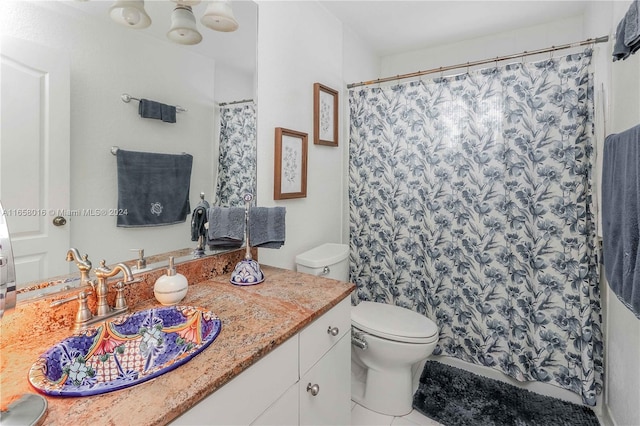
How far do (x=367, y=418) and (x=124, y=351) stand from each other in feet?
4.73

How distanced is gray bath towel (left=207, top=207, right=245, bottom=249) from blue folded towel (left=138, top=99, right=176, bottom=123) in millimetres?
410

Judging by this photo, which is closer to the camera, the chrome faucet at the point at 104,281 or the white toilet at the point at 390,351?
the chrome faucet at the point at 104,281

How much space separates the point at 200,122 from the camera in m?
1.38

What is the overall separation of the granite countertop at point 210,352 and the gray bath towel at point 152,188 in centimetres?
30

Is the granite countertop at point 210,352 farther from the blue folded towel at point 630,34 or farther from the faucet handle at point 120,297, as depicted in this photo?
the blue folded towel at point 630,34

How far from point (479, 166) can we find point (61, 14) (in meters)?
2.05

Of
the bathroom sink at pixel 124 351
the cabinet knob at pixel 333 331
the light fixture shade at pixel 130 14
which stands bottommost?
the cabinet knob at pixel 333 331

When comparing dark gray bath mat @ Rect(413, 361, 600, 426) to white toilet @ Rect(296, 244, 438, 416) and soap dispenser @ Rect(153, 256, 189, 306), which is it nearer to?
white toilet @ Rect(296, 244, 438, 416)

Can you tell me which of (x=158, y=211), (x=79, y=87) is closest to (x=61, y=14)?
(x=79, y=87)

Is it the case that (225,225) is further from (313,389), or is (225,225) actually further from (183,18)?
(183,18)

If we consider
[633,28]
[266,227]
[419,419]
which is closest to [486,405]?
[419,419]

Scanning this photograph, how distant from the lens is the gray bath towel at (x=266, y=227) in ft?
4.83

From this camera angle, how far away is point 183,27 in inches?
50.9

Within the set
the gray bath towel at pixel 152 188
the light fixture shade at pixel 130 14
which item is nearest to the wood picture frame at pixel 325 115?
the gray bath towel at pixel 152 188
